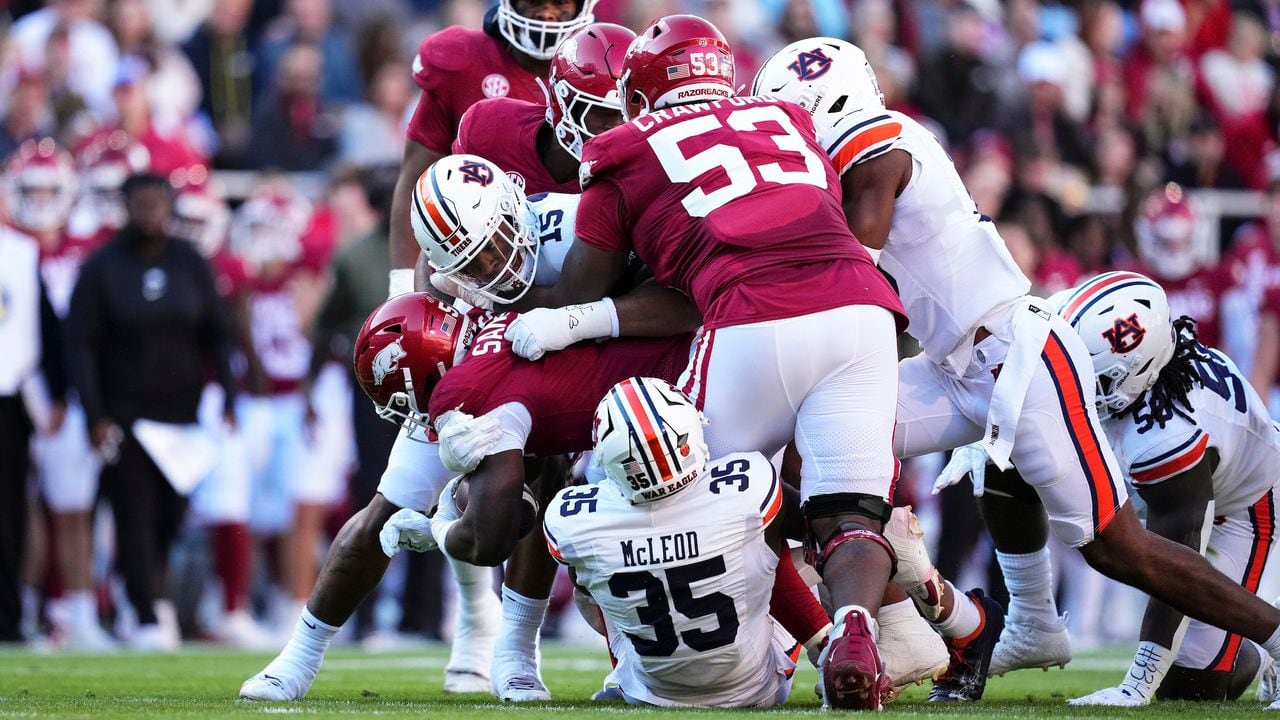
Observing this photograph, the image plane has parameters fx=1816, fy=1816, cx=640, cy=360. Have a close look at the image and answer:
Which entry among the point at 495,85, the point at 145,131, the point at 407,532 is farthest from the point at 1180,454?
the point at 145,131

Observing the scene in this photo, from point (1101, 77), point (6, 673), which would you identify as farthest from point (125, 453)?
point (1101, 77)

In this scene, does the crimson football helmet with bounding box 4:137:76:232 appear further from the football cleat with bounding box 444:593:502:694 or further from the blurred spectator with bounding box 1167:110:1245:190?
the blurred spectator with bounding box 1167:110:1245:190

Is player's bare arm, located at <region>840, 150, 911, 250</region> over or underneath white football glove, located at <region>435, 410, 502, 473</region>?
over

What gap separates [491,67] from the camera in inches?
262

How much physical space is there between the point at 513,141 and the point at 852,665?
7.37 feet

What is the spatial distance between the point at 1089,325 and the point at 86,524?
19.2 ft

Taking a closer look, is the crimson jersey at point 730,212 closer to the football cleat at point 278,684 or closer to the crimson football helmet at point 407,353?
the crimson football helmet at point 407,353

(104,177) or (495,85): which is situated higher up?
(495,85)

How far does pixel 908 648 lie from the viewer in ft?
17.2

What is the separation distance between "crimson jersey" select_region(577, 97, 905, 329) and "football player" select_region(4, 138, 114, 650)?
5.09 metres

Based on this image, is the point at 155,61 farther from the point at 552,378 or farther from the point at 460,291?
the point at 552,378

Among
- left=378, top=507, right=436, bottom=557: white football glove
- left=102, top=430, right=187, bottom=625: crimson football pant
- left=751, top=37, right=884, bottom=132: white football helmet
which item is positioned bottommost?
left=102, top=430, right=187, bottom=625: crimson football pant

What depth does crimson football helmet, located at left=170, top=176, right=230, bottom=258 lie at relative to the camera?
33.4 feet

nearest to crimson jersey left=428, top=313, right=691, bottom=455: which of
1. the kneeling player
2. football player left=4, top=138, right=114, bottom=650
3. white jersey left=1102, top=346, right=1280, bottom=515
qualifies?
the kneeling player
